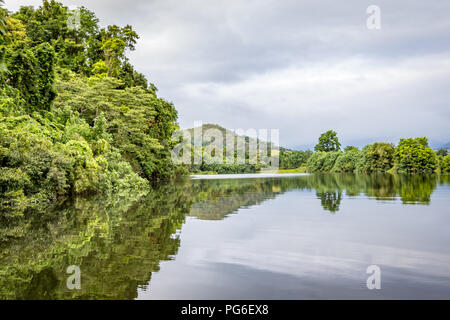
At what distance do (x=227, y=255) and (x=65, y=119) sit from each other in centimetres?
1831

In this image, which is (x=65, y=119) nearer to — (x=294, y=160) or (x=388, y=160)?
(x=388, y=160)

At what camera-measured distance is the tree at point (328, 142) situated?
88.3 metres

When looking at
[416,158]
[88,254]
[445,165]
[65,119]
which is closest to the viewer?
[88,254]

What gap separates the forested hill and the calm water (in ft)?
11.8

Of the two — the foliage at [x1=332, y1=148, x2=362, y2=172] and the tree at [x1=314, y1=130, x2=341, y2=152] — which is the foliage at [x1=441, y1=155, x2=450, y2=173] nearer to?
the foliage at [x1=332, y1=148, x2=362, y2=172]

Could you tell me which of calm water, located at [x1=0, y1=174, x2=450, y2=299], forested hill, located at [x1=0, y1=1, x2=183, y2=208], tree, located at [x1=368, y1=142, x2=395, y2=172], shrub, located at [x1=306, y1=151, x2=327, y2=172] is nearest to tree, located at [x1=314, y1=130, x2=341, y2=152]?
shrub, located at [x1=306, y1=151, x2=327, y2=172]

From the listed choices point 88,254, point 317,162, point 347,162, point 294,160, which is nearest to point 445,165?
point 347,162

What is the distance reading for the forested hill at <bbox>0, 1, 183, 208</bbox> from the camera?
477 inches

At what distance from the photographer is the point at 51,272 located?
177 inches

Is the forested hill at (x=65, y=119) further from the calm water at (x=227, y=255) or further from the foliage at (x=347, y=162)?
the foliage at (x=347, y=162)

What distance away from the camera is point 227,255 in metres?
5.50
